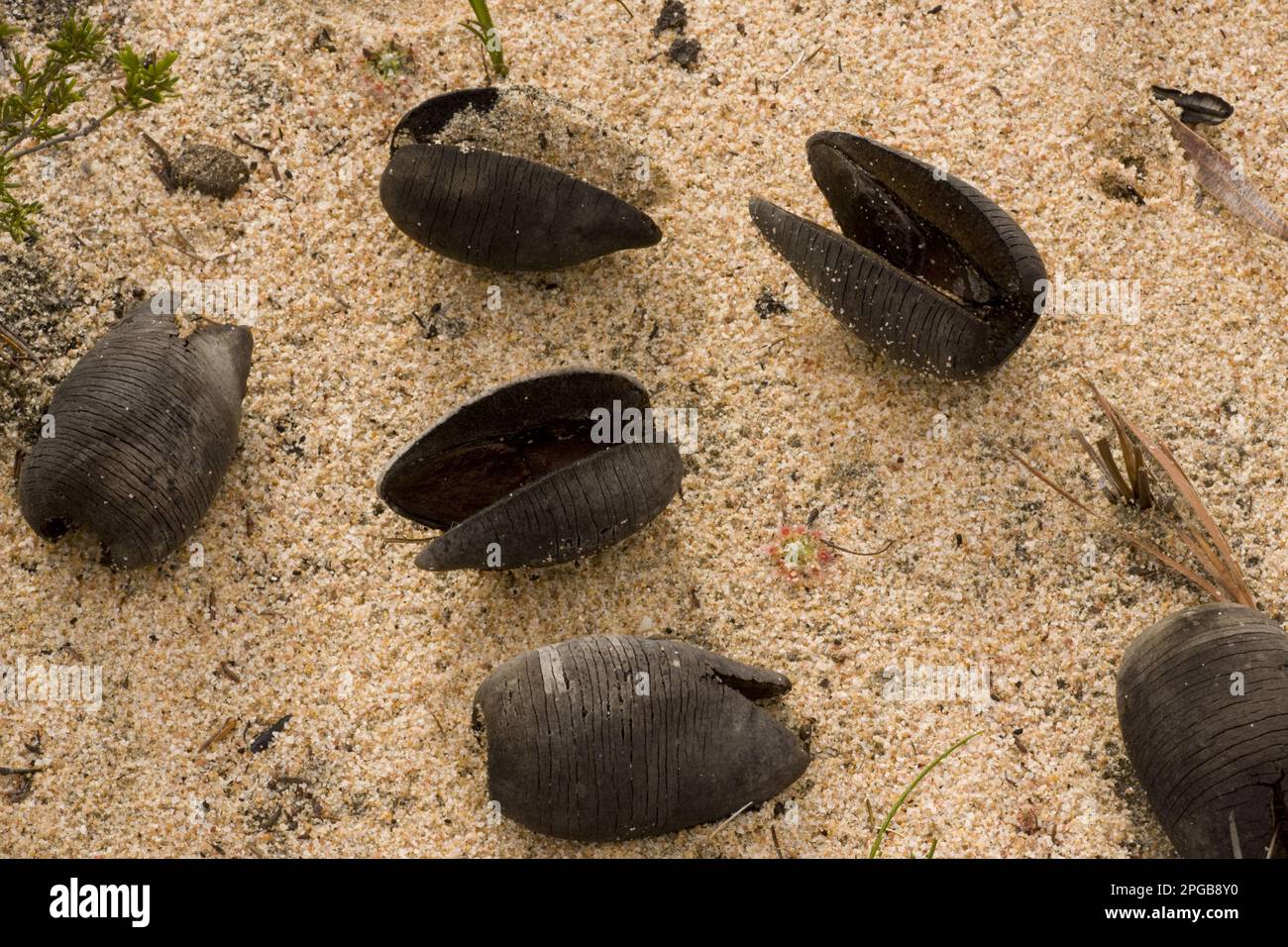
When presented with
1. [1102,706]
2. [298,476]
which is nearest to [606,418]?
[298,476]

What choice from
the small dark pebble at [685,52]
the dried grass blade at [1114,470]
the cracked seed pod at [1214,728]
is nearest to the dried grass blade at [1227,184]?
the dried grass blade at [1114,470]

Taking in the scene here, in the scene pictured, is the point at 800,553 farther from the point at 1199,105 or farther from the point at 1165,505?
the point at 1199,105

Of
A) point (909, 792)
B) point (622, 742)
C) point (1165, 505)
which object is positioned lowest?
point (909, 792)

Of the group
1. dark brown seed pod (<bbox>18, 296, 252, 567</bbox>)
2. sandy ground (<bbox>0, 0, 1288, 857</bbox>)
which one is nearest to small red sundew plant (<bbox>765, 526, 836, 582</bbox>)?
sandy ground (<bbox>0, 0, 1288, 857</bbox>)

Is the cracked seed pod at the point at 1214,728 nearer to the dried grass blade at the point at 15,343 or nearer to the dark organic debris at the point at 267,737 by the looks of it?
the dark organic debris at the point at 267,737

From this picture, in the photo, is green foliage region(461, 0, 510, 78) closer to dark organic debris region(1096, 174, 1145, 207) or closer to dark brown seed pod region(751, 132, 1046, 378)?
dark brown seed pod region(751, 132, 1046, 378)

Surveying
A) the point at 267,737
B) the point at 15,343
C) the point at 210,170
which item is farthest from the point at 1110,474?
the point at 15,343
